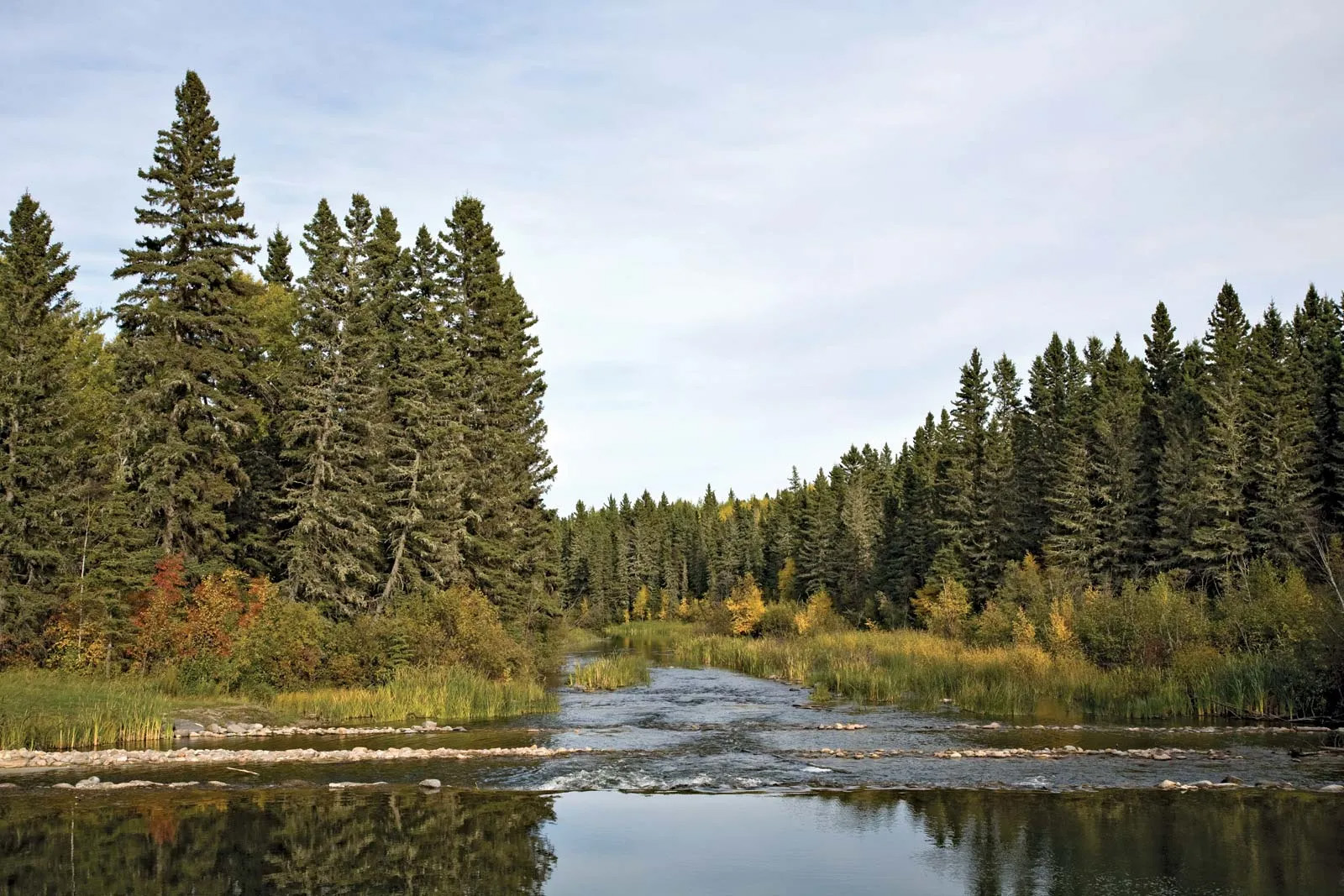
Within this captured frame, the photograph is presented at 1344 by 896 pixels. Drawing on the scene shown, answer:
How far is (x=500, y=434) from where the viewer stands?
4688 cm

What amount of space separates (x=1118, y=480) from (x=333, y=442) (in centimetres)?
4825

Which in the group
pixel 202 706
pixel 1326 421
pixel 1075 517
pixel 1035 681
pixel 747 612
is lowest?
pixel 747 612

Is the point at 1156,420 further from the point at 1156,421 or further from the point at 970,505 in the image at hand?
the point at 970,505

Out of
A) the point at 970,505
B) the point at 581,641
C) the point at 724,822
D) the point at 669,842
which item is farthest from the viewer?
the point at 581,641

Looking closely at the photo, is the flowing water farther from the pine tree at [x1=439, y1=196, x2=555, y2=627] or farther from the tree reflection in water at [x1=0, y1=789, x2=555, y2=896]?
the pine tree at [x1=439, y1=196, x2=555, y2=627]

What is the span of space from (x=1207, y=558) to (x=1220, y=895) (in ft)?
141

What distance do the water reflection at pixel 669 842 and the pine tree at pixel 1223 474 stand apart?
36.4 metres

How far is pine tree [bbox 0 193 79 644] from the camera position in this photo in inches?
1155

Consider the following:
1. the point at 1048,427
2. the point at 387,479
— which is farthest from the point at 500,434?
the point at 1048,427

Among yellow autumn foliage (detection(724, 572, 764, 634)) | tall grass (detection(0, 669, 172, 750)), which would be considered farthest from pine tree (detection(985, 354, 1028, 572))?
tall grass (detection(0, 669, 172, 750))

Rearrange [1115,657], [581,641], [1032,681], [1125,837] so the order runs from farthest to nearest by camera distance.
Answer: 1. [581,641]
2. [1115,657]
3. [1032,681]
4. [1125,837]

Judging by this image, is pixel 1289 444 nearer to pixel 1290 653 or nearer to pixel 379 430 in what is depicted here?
pixel 1290 653

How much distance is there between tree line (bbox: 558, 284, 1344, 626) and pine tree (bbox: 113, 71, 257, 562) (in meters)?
37.3

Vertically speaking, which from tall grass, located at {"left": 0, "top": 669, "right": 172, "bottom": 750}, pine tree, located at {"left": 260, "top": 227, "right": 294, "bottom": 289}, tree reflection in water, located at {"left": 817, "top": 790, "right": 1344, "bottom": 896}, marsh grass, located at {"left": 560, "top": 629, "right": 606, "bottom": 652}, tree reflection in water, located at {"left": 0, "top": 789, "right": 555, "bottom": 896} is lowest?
marsh grass, located at {"left": 560, "top": 629, "right": 606, "bottom": 652}
